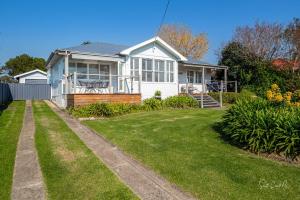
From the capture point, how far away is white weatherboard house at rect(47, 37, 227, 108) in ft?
53.7

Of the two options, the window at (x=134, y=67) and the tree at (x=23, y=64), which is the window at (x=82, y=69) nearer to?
the window at (x=134, y=67)

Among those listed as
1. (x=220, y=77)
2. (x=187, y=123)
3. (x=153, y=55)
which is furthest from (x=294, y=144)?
(x=220, y=77)

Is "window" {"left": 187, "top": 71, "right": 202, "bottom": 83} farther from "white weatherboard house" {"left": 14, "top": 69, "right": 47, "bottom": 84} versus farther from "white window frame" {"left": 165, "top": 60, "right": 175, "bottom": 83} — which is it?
"white weatherboard house" {"left": 14, "top": 69, "right": 47, "bottom": 84}

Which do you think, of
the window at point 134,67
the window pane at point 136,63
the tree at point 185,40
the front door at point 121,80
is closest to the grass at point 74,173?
the front door at point 121,80

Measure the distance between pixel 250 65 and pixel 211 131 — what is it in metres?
18.7

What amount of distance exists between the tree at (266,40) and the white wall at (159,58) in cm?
1235

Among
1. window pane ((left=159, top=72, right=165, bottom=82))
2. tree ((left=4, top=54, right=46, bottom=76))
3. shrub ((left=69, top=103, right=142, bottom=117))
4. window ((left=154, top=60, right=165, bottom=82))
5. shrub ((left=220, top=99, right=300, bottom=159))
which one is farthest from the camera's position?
tree ((left=4, top=54, right=46, bottom=76))

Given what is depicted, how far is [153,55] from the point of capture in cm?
1972

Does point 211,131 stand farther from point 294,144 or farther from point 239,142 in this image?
point 294,144

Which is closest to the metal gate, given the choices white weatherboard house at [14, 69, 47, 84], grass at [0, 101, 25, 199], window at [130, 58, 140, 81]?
white weatherboard house at [14, 69, 47, 84]

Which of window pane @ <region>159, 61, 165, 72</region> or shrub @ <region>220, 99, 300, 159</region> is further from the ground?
window pane @ <region>159, 61, 165, 72</region>

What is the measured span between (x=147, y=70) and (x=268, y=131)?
43.4 ft

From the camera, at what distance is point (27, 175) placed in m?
5.44

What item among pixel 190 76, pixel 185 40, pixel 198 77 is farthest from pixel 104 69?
pixel 185 40
